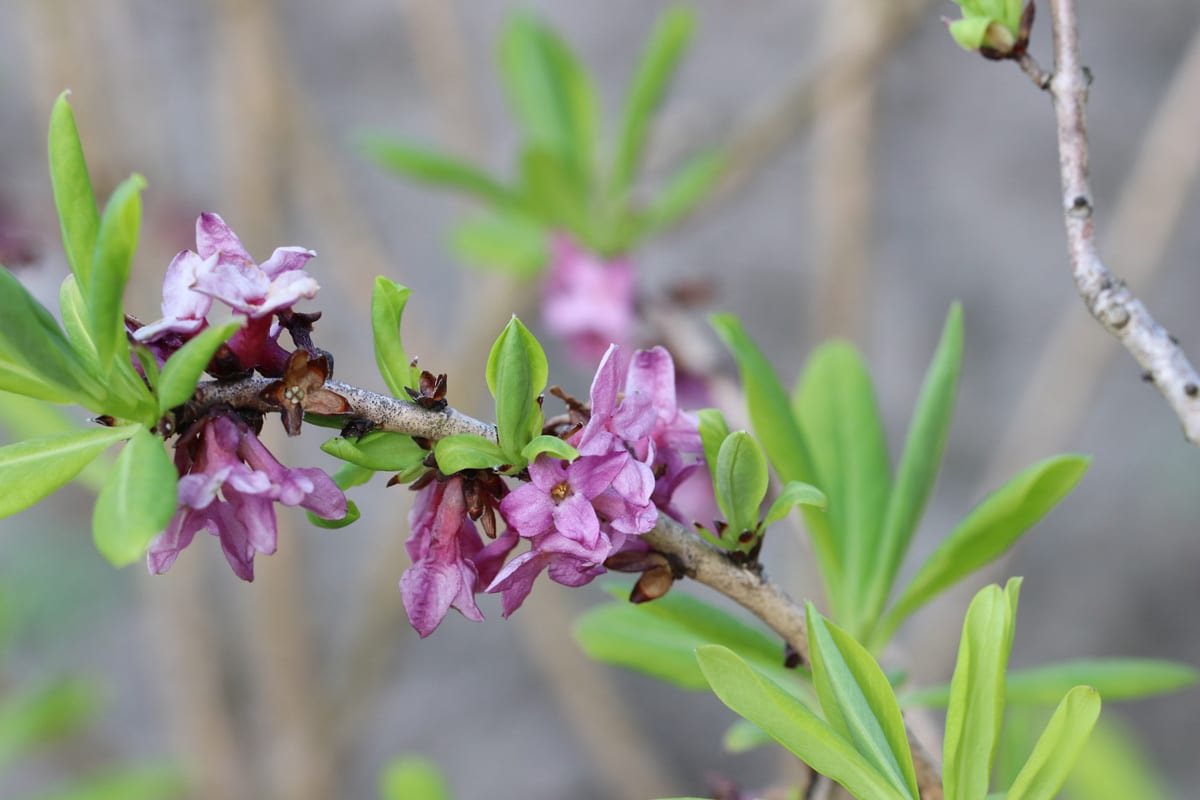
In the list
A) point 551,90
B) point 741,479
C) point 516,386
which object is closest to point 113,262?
point 516,386

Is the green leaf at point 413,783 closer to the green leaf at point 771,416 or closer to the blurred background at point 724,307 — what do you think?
the green leaf at point 771,416

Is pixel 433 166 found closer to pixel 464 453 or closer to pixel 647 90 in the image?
pixel 647 90

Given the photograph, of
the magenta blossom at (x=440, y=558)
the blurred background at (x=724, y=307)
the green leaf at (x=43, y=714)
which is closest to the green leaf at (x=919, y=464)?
the magenta blossom at (x=440, y=558)

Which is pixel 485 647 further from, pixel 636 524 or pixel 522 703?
pixel 636 524

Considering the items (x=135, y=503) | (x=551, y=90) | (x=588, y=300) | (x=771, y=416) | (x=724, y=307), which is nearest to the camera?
(x=135, y=503)

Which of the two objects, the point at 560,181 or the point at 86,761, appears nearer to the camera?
the point at 560,181

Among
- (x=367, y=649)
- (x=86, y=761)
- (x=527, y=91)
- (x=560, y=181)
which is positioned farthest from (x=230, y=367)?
(x=86, y=761)
